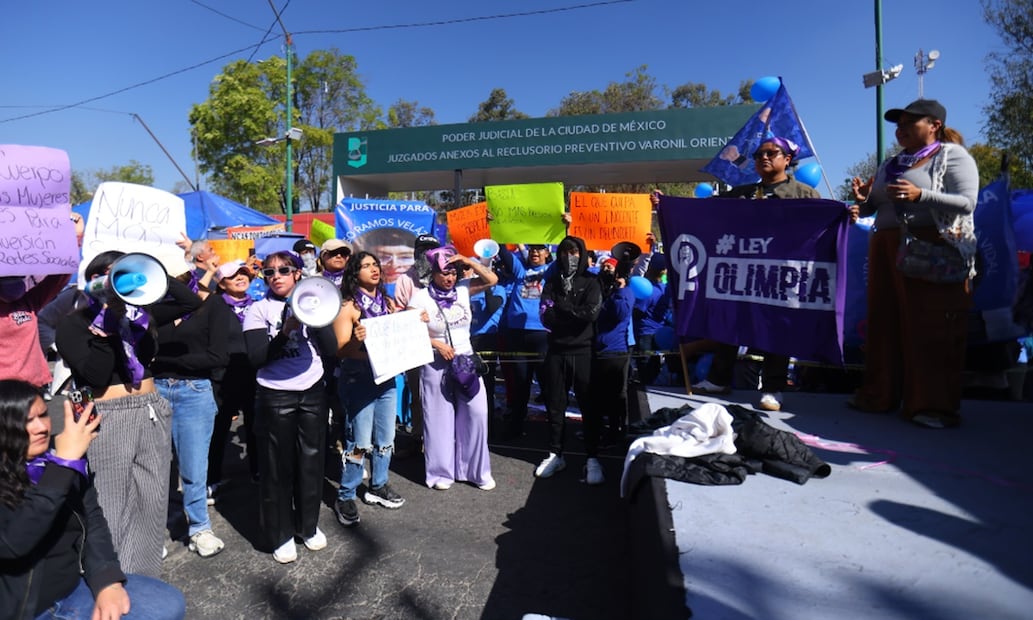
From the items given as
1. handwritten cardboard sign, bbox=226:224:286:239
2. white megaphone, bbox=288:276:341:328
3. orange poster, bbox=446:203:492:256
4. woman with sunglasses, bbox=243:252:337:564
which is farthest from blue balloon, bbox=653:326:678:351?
handwritten cardboard sign, bbox=226:224:286:239

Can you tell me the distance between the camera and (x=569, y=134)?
51.3 feet

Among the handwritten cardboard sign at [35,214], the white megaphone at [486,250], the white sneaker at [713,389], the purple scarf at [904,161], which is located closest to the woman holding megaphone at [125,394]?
the handwritten cardboard sign at [35,214]

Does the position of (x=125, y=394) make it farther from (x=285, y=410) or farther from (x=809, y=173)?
(x=809, y=173)

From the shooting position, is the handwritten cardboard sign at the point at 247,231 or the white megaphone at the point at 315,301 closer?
the white megaphone at the point at 315,301

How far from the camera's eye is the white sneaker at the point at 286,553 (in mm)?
3658

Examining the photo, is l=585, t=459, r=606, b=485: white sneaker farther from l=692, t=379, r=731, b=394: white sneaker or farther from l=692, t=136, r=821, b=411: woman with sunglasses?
l=692, t=136, r=821, b=411: woman with sunglasses

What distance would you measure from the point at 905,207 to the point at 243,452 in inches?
230

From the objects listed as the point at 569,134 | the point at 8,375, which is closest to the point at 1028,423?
the point at 8,375

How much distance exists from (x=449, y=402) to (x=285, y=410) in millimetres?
1533

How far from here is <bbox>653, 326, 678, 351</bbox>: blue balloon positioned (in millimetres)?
6512

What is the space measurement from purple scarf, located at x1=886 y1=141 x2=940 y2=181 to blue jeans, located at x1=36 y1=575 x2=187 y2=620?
4.40 metres

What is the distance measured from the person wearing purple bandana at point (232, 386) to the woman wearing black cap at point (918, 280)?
4.28 meters

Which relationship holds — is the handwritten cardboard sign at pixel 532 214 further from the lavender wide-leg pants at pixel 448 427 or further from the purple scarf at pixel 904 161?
the purple scarf at pixel 904 161

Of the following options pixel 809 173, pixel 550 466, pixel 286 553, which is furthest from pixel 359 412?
pixel 809 173
